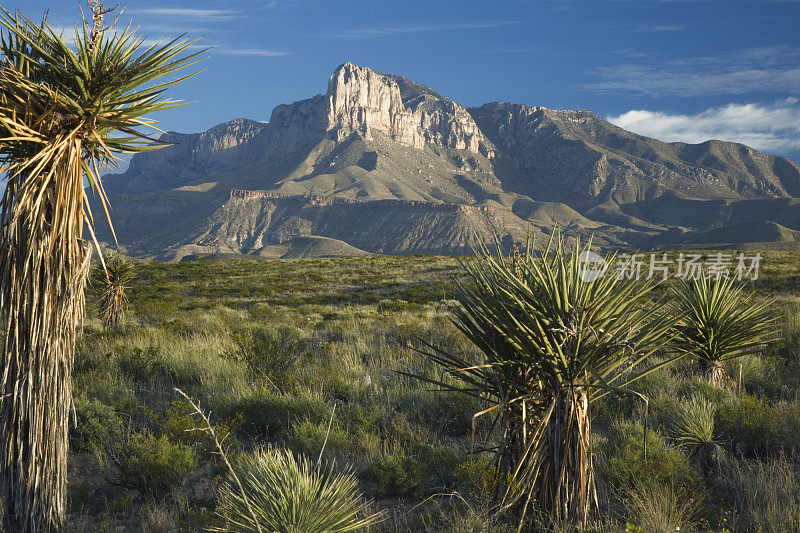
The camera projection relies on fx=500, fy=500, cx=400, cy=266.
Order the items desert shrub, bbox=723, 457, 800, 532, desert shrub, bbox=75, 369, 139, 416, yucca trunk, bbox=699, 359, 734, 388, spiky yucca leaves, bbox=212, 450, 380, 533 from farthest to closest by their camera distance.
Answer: yucca trunk, bbox=699, 359, 734, 388 → desert shrub, bbox=75, 369, 139, 416 → desert shrub, bbox=723, 457, 800, 532 → spiky yucca leaves, bbox=212, 450, 380, 533

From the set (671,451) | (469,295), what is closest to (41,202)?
(469,295)

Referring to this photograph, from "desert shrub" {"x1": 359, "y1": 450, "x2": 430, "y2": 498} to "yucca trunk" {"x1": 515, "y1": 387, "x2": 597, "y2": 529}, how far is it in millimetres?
1514

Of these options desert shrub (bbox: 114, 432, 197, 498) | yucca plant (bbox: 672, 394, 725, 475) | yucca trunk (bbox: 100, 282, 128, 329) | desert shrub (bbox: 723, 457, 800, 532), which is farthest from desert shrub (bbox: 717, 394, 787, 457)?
yucca trunk (bbox: 100, 282, 128, 329)

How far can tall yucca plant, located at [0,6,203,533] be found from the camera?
3430mm

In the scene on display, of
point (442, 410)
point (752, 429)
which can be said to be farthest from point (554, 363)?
point (752, 429)

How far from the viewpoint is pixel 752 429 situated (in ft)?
17.9

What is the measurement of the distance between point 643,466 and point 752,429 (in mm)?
1861

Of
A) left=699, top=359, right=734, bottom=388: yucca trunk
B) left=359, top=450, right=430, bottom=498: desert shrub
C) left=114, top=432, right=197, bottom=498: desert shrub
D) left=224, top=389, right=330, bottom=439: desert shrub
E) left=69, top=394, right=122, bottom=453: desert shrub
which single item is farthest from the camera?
left=699, top=359, right=734, bottom=388: yucca trunk

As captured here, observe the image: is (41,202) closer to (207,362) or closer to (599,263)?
(599,263)

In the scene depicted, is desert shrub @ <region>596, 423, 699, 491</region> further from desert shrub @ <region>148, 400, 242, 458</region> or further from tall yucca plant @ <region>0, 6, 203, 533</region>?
tall yucca plant @ <region>0, 6, 203, 533</region>

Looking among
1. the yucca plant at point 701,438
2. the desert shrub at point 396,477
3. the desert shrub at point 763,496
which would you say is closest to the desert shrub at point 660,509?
the desert shrub at point 763,496

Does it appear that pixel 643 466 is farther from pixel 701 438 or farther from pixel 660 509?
pixel 701 438

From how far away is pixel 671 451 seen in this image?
15.9 ft

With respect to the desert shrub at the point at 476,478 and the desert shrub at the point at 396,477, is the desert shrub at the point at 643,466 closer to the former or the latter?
the desert shrub at the point at 476,478
